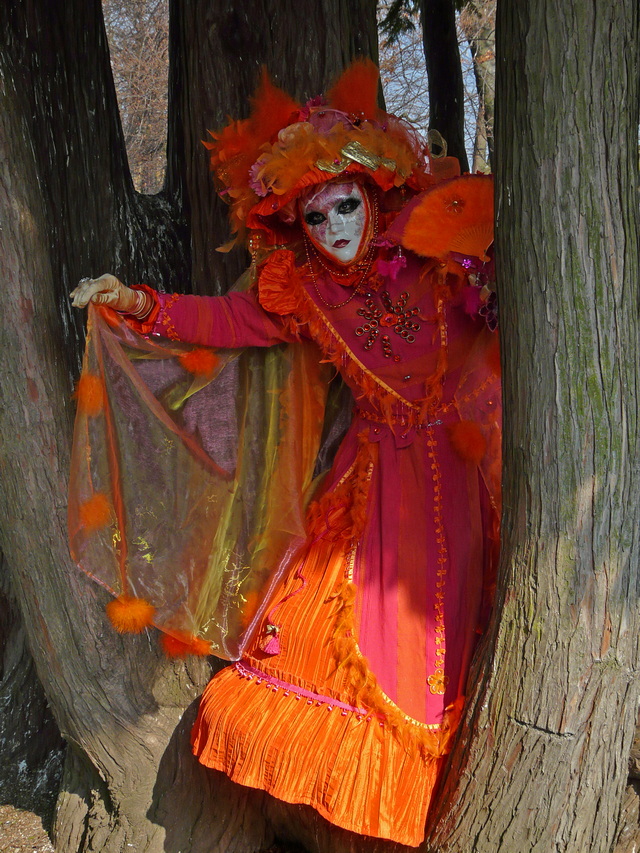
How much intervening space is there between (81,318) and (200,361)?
45 centimetres

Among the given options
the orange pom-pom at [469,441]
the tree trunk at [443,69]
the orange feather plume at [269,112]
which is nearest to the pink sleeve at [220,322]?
the orange feather plume at [269,112]

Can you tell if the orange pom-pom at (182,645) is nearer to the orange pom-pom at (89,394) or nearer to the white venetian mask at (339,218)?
the orange pom-pom at (89,394)

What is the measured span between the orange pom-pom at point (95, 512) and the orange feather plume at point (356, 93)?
4.69 feet

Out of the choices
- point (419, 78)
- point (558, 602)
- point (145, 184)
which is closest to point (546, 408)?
point (558, 602)

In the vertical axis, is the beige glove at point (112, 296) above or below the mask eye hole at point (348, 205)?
below

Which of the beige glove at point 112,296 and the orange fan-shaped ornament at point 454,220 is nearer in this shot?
the beige glove at point 112,296

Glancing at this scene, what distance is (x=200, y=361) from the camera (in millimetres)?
2760

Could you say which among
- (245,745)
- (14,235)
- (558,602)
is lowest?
(245,745)

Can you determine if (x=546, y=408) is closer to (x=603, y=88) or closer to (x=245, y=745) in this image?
(x=603, y=88)

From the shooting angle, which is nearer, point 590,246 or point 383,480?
point 590,246

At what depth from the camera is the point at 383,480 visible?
2615 mm

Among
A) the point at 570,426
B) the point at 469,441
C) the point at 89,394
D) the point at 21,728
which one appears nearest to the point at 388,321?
the point at 469,441

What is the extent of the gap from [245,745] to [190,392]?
1.12 m

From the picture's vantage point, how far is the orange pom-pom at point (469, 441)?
99.9 inches
